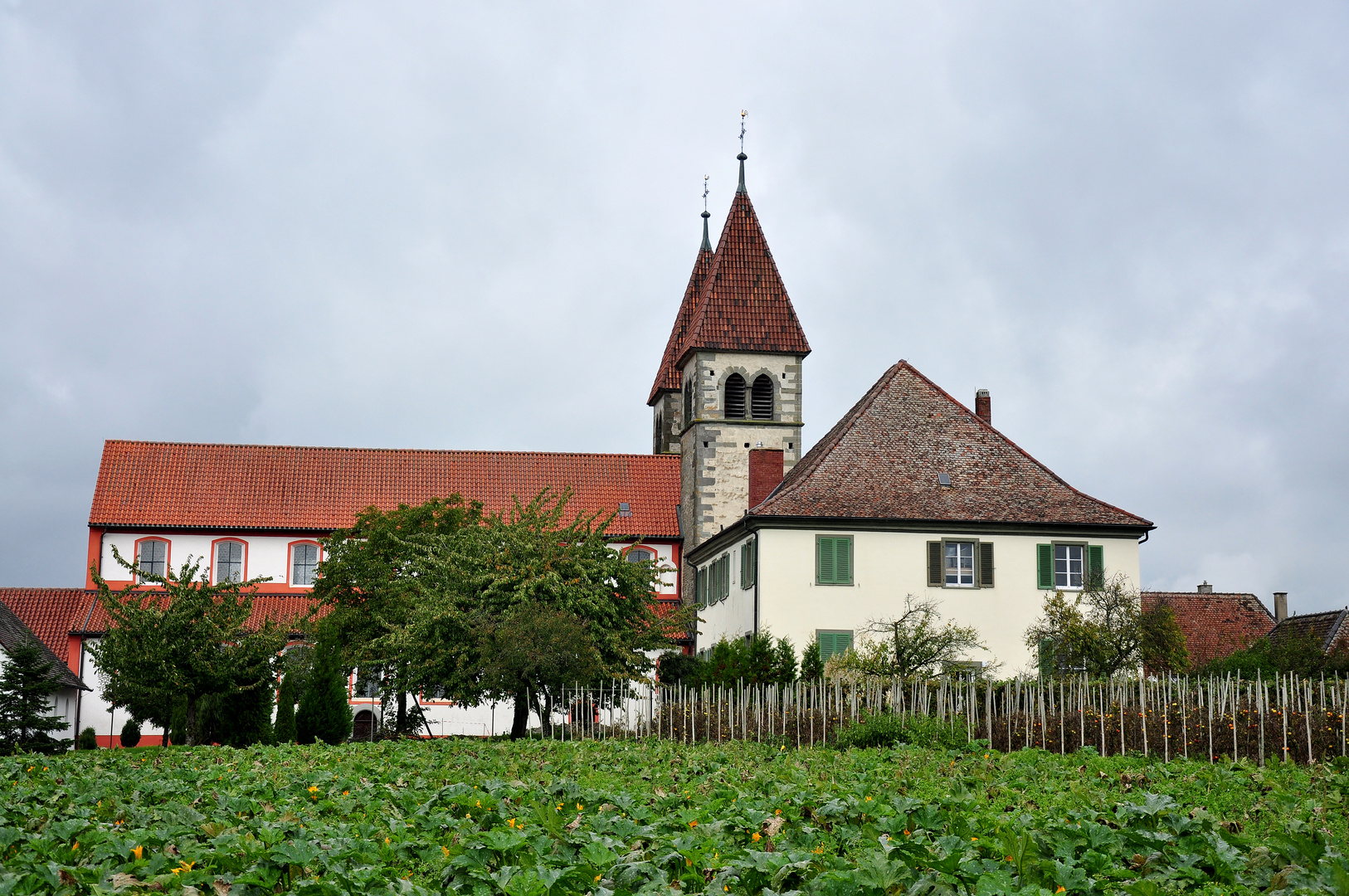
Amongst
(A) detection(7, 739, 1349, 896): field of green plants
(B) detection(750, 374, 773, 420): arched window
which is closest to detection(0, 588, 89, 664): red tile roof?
(B) detection(750, 374, 773, 420): arched window

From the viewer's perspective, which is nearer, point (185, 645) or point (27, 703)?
point (185, 645)

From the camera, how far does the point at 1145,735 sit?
1928 cm

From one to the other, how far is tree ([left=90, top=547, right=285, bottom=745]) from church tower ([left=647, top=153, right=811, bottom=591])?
64.4 ft

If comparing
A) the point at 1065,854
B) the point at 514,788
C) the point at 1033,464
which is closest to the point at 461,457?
the point at 1033,464

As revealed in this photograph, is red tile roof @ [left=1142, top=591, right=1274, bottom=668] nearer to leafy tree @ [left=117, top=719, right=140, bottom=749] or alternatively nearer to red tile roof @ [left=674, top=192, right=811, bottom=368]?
red tile roof @ [left=674, top=192, right=811, bottom=368]

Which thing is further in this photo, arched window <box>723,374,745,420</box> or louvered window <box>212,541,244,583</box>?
louvered window <box>212,541,244,583</box>

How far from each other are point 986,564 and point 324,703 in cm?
1726

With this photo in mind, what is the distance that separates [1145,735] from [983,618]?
17.5 m

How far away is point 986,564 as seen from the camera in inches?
1455

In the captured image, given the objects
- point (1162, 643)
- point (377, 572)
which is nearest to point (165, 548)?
point (377, 572)

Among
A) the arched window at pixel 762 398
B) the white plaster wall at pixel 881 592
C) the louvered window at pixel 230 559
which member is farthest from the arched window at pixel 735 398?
the louvered window at pixel 230 559

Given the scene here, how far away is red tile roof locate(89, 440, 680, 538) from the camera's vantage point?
49.6m

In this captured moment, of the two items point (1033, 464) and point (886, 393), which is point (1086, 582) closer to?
point (1033, 464)

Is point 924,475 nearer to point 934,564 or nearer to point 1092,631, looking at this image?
point 934,564
